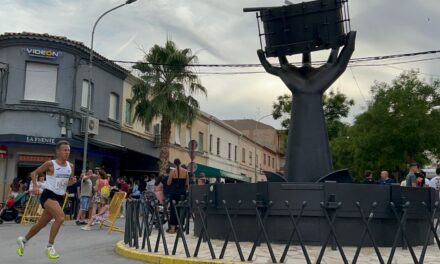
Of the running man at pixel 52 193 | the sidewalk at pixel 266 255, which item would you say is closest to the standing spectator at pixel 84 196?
the sidewalk at pixel 266 255

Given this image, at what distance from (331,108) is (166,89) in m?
23.9

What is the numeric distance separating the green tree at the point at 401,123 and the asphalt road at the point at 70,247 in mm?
20104

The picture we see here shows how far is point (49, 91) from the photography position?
24.9 meters

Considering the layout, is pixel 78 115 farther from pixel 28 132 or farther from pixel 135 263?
pixel 135 263

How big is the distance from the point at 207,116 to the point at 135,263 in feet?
112

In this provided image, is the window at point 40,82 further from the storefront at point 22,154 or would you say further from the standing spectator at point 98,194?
the standing spectator at point 98,194

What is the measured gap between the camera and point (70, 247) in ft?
35.9

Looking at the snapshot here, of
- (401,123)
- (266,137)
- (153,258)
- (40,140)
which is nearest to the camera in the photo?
(153,258)

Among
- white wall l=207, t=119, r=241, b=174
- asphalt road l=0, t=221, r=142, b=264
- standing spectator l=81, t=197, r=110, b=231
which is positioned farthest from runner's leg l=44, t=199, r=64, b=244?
white wall l=207, t=119, r=241, b=174

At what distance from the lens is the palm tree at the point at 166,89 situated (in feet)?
86.8

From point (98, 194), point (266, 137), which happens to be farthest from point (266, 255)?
point (266, 137)

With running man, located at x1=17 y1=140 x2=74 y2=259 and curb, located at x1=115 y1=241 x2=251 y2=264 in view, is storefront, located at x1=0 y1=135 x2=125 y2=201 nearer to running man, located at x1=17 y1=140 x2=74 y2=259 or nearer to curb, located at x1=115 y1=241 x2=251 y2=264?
curb, located at x1=115 y1=241 x2=251 y2=264

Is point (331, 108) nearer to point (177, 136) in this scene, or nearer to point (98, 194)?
point (177, 136)

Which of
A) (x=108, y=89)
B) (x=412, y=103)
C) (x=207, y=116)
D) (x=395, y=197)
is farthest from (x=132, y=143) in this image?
(x=395, y=197)
